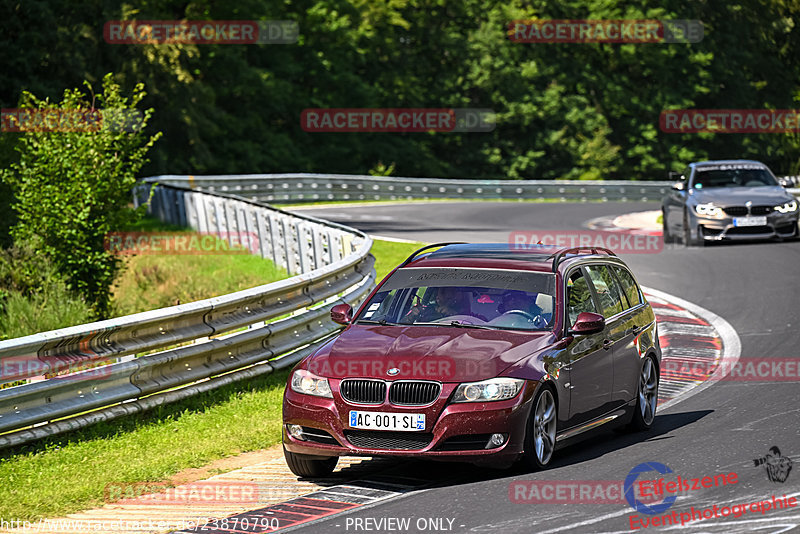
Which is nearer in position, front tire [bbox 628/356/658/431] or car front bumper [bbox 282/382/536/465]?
car front bumper [bbox 282/382/536/465]

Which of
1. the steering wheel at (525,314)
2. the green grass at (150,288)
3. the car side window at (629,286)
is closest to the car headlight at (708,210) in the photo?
the green grass at (150,288)

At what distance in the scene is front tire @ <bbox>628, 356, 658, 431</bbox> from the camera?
1014 centimetres

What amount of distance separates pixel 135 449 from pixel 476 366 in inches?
114

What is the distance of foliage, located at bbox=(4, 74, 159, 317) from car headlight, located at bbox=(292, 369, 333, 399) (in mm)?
11955

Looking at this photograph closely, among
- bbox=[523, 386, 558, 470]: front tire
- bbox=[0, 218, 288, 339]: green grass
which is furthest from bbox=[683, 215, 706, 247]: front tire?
bbox=[523, 386, 558, 470]: front tire

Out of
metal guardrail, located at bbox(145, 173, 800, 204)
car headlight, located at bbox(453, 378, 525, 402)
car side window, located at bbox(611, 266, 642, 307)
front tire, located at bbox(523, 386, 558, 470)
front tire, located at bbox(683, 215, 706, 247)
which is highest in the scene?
car side window, located at bbox(611, 266, 642, 307)

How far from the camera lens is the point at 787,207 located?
2348cm

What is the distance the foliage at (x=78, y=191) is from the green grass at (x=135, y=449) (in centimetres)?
906

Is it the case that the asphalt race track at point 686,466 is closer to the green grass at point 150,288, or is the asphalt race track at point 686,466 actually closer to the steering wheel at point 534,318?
the steering wheel at point 534,318

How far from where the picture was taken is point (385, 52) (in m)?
69.0

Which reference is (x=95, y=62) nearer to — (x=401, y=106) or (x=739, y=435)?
(x=401, y=106)

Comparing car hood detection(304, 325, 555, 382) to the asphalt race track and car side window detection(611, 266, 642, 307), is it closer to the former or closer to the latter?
the asphalt race track

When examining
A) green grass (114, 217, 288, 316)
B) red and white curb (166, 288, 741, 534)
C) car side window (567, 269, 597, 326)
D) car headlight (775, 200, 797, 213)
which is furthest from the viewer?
car headlight (775, 200, 797, 213)

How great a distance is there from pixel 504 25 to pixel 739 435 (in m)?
61.8
